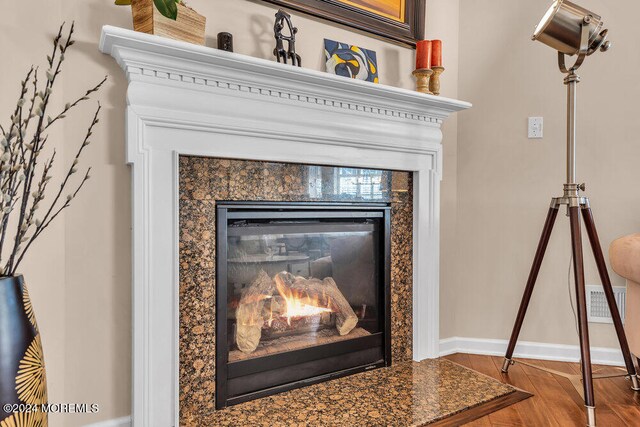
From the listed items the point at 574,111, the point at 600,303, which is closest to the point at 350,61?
the point at 574,111

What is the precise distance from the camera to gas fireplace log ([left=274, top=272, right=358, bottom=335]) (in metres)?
1.91

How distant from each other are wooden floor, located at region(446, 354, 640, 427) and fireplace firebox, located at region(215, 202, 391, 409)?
565 mm

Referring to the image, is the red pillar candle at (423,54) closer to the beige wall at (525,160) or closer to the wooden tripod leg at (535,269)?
the beige wall at (525,160)

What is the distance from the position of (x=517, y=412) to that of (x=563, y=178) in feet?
4.03

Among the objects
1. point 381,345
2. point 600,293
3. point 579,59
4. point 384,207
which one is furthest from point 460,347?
point 579,59

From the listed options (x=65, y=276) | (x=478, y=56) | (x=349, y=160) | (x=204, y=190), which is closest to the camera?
(x=65, y=276)

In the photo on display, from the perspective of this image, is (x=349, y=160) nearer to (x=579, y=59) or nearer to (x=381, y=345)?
(x=381, y=345)

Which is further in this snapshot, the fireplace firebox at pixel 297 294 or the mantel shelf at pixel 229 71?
the fireplace firebox at pixel 297 294

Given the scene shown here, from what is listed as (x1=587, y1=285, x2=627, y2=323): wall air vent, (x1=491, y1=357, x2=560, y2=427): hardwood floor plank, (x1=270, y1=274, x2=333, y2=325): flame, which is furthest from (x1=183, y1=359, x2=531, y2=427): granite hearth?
(x1=587, y1=285, x2=627, y2=323): wall air vent

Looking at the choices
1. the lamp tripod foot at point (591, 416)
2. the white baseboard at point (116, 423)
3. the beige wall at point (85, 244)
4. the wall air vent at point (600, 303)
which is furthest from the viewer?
the wall air vent at point (600, 303)

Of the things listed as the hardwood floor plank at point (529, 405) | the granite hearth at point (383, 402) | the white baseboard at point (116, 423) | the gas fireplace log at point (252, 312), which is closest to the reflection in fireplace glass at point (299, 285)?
the gas fireplace log at point (252, 312)

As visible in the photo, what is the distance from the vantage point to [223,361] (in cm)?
164

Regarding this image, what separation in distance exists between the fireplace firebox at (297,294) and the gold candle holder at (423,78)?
23.5 inches

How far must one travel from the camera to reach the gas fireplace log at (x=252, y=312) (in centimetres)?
176
